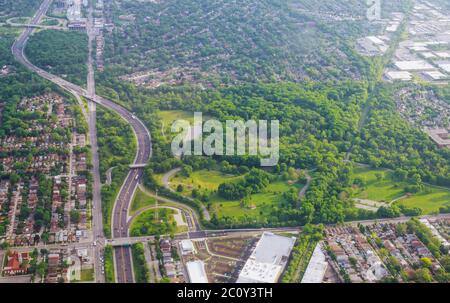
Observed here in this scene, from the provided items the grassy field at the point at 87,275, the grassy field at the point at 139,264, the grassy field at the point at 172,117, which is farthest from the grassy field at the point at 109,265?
the grassy field at the point at 172,117

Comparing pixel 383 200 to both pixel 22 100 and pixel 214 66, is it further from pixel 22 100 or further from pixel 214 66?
pixel 22 100

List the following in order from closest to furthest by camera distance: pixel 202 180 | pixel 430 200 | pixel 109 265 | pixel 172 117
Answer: pixel 109 265
pixel 430 200
pixel 202 180
pixel 172 117

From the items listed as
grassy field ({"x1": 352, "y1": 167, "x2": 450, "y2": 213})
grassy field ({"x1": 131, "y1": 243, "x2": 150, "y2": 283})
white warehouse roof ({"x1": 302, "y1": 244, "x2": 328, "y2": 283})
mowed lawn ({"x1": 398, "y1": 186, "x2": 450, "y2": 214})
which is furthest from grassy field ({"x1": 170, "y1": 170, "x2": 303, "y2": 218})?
mowed lawn ({"x1": 398, "y1": 186, "x2": 450, "y2": 214})

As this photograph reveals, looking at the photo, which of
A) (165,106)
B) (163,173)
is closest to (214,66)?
(165,106)

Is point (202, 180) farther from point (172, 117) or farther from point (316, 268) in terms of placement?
point (316, 268)

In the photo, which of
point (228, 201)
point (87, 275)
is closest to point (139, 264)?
point (87, 275)

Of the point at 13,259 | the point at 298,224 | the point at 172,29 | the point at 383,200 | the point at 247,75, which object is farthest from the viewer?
the point at 172,29
